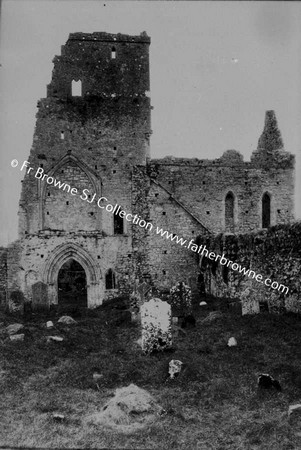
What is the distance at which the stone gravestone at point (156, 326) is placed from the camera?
35.1 ft

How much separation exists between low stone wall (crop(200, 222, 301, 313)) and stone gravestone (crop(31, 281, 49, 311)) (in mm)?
6268

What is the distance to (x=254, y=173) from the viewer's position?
73.0 feet

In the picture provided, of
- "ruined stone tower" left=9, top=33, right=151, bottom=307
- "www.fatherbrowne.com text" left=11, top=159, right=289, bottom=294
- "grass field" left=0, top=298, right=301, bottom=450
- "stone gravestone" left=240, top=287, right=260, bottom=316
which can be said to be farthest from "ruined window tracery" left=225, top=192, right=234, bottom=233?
"grass field" left=0, top=298, right=301, bottom=450

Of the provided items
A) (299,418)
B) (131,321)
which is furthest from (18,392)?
(131,321)

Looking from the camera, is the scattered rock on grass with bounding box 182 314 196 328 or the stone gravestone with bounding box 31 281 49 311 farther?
the stone gravestone with bounding box 31 281 49 311

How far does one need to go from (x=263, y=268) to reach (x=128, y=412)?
7856mm

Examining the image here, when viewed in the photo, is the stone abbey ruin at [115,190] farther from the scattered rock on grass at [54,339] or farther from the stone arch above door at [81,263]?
the scattered rock on grass at [54,339]

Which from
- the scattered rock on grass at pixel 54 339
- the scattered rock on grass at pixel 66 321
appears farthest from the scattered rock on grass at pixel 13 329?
the scattered rock on grass at pixel 66 321

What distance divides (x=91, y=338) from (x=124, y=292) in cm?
792

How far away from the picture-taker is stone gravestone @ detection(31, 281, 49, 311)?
17.2 m

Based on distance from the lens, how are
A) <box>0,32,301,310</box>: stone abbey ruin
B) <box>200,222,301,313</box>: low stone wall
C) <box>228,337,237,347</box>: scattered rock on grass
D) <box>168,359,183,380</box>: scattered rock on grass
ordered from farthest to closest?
<box>0,32,301,310</box>: stone abbey ruin
<box>200,222,301,313</box>: low stone wall
<box>228,337,237,347</box>: scattered rock on grass
<box>168,359,183,380</box>: scattered rock on grass

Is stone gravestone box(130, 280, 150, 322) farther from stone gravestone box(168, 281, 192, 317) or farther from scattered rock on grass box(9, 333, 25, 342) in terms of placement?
scattered rock on grass box(9, 333, 25, 342)

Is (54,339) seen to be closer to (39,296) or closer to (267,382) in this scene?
(39,296)

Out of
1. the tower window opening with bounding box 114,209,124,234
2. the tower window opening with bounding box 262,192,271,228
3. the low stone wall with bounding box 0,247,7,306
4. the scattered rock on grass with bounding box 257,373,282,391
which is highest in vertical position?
the tower window opening with bounding box 262,192,271,228
